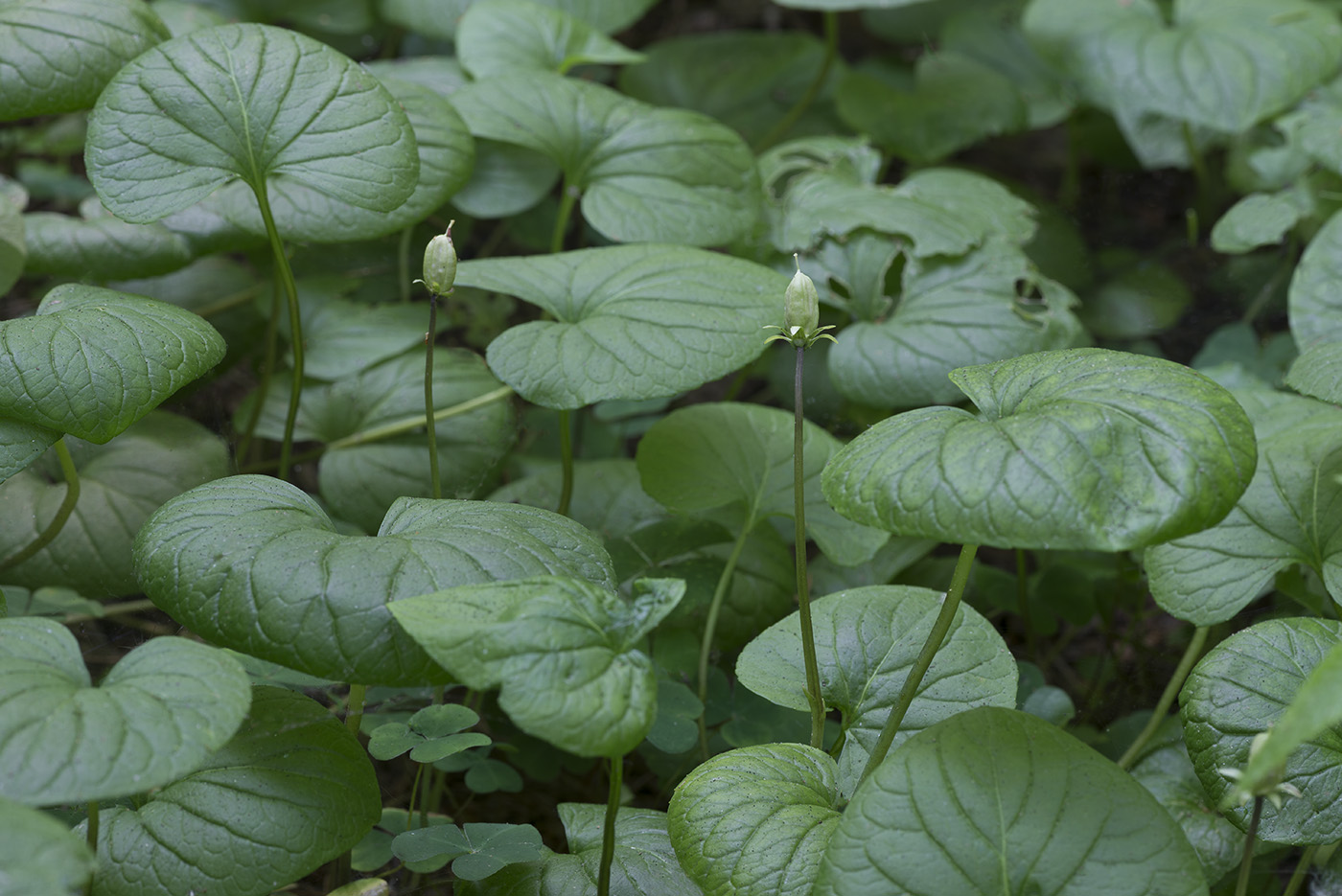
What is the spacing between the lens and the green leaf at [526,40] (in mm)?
1920

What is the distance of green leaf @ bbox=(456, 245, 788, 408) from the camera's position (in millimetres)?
1231

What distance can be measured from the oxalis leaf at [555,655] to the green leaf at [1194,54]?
172cm

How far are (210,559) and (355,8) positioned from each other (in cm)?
174

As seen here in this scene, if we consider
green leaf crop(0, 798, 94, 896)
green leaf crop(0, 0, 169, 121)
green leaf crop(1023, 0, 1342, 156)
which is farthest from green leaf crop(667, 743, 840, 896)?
green leaf crop(1023, 0, 1342, 156)

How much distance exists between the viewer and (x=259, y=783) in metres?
0.98

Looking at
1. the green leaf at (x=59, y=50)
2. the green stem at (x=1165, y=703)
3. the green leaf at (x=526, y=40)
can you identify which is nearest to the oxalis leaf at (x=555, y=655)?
the green stem at (x=1165, y=703)

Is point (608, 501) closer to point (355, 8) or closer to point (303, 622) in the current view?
point (303, 622)

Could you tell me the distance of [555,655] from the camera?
814 millimetres

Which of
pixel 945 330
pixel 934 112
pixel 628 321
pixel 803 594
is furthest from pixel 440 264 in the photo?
pixel 934 112

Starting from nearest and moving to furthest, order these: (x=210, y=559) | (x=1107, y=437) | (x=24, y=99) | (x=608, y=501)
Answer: (x=1107, y=437)
(x=210, y=559)
(x=24, y=99)
(x=608, y=501)

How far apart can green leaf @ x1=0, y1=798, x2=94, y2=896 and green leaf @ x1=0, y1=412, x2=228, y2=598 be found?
0.71 metres

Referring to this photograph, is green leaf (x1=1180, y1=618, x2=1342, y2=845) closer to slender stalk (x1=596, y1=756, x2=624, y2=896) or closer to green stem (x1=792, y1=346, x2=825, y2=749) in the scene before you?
green stem (x1=792, y1=346, x2=825, y2=749)

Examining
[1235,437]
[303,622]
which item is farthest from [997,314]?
[303,622]

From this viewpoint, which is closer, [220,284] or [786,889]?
[786,889]
